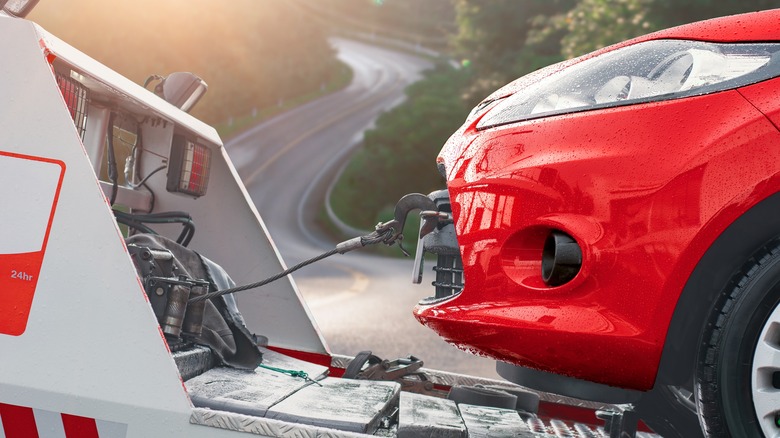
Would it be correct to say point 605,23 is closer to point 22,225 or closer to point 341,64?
point 22,225

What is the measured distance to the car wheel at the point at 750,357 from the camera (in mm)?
2344

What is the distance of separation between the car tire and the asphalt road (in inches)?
141

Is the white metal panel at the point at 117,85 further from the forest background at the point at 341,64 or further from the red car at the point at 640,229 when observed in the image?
the forest background at the point at 341,64

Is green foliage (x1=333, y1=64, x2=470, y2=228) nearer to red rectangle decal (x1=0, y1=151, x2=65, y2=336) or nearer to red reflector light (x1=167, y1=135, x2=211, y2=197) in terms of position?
red reflector light (x1=167, y1=135, x2=211, y2=197)

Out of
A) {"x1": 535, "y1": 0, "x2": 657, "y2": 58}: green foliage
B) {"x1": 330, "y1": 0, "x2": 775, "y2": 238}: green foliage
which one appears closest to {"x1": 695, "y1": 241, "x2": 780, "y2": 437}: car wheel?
{"x1": 330, "y1": 0, "x2": 775, "y2": 238}: green foliage

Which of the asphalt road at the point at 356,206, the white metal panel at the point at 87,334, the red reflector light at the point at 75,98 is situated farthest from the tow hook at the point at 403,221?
the asphalt road at the point at 356,206

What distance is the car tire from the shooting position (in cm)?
314

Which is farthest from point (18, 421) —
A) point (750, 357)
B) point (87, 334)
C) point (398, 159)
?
point (398, 159)

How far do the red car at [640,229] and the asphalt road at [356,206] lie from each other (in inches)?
166

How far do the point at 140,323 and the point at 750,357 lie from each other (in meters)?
1.66

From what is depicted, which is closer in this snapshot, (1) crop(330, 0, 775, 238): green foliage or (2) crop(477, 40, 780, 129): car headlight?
(2) crop(477, 40, 780, 129): car headlight

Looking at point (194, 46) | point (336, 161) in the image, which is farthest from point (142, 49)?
point (336, 161)

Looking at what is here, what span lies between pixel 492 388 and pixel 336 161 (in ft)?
155

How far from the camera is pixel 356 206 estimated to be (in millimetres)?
43031
